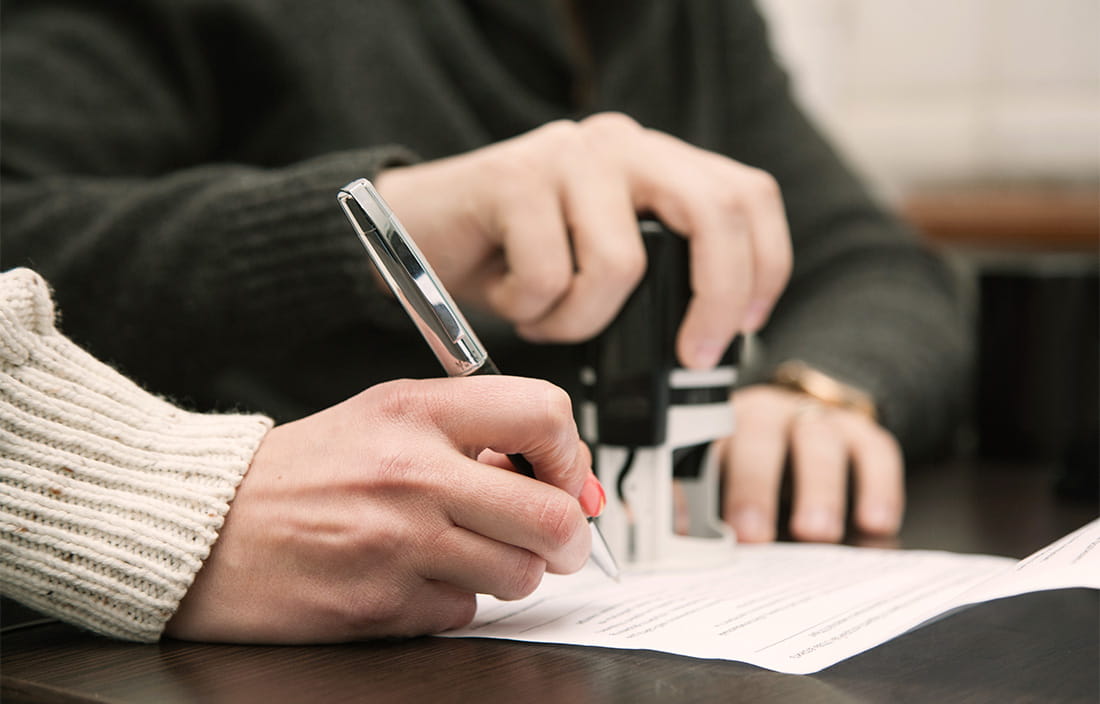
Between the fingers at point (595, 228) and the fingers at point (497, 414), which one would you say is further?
the fingers at point (595, 228)

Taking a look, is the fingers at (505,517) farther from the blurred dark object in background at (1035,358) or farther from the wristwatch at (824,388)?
the blurred dark object in background at (1035,358)

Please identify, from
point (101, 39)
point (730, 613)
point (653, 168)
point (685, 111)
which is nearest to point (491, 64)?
point (685, 111)

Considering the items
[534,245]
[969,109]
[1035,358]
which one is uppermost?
[534,245]

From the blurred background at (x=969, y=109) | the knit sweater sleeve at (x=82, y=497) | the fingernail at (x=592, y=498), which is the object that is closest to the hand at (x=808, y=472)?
the fingernail at (x=592, y=498)

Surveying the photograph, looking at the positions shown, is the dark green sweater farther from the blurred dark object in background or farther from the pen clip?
the pen clip

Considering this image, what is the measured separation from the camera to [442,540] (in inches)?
12.8

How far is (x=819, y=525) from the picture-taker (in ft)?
1.81

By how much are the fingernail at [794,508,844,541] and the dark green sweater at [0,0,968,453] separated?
0.15 metres

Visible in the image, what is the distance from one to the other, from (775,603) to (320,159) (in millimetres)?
381

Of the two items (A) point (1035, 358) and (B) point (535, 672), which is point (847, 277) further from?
(B) point (535, 672)

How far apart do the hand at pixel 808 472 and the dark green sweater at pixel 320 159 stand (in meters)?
0.12

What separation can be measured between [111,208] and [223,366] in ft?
0.38

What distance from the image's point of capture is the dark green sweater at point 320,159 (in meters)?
0.60

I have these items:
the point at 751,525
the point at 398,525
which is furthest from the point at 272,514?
the point at 751,525
